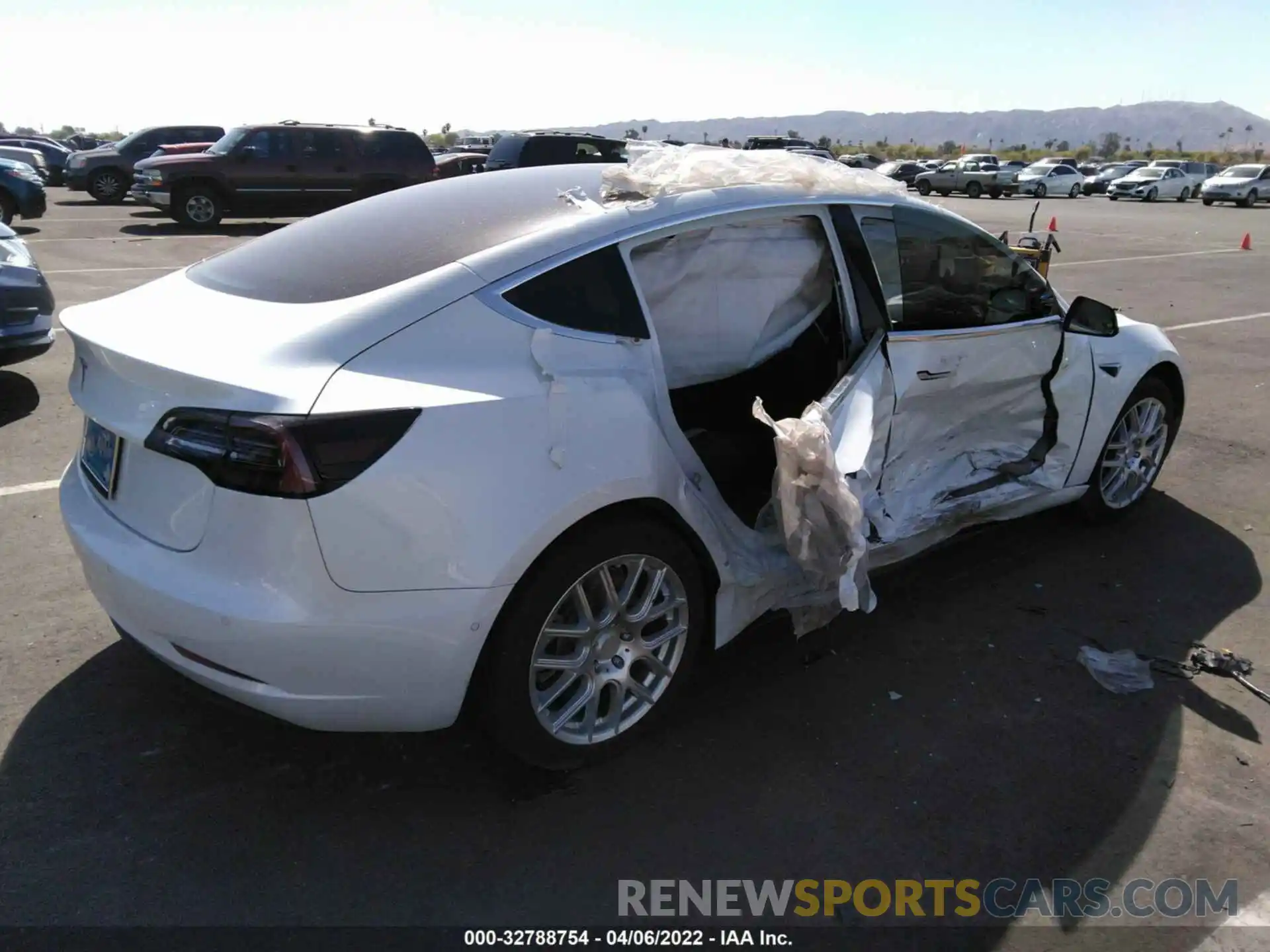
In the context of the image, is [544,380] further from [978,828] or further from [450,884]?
[978,828]

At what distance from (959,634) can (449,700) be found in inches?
88.4

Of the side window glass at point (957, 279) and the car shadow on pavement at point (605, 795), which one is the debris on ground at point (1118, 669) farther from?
the side window glass at point (957, 279)

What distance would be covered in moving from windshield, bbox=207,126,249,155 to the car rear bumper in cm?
Answer: 1757

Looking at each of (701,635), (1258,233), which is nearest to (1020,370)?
(701,635)

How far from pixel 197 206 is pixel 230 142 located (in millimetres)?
1366

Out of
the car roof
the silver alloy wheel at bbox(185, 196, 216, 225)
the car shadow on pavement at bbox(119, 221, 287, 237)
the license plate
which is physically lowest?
the car shadow on pavement at bbox(119, 221, 287, 237)

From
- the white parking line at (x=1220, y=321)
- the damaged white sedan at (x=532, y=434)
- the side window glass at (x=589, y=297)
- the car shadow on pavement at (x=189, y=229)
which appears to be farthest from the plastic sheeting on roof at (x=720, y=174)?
the car shadow on pavement at (x=189, y=229)

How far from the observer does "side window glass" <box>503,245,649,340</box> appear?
2729 mm

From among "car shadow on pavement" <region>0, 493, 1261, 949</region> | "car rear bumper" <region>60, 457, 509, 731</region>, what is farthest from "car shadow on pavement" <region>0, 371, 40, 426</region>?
"car rear bumper" <region>60, 457, 509, 731</region>

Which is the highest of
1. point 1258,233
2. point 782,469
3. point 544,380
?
point 544,380

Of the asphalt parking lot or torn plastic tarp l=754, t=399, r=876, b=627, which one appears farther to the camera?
torn plastic tarp l=754, t=399, r=876, b=627

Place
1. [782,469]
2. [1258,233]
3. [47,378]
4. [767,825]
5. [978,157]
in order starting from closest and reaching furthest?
[767,825]
[782,469]
[47,378]
[1258,233]
[978,157]

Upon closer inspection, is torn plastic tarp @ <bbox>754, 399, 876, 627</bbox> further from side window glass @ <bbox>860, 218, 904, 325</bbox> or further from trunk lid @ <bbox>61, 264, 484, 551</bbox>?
trunk lid @ <bbox>61, 264, 484, 551</bbox>

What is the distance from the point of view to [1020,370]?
13.7ft
